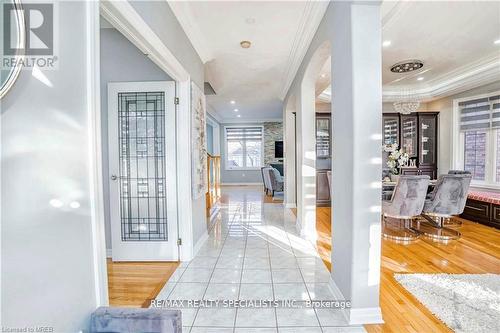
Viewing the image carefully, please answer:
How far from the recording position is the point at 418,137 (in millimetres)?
6094

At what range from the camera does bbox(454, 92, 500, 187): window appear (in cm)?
481

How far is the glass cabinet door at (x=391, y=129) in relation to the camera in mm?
6164

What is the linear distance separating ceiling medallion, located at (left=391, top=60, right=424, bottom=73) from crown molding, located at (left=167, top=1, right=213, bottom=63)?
3.37 meters

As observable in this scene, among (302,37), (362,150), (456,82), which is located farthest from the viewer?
(456,82)

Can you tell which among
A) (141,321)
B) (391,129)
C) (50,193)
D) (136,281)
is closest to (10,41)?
(50,193)

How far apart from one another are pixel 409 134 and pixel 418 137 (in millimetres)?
210

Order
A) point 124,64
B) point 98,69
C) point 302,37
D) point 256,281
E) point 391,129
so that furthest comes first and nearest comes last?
1. point 391,129
2. point 302,37
3. point 124,64
4. point 256,281
5. point 98,69

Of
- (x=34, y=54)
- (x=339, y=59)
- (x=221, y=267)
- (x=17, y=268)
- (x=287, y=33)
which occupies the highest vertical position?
(x=287, y=33)

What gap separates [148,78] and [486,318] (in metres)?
3.93

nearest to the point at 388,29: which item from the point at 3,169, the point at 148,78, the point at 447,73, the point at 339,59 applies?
the point at 339,59

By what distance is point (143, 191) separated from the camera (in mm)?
3047

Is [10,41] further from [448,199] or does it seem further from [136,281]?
[448,199]

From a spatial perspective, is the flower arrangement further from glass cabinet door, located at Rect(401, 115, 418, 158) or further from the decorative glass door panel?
the decorative glass door panel

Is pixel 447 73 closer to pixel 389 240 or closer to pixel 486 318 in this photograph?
pixel 389 240
